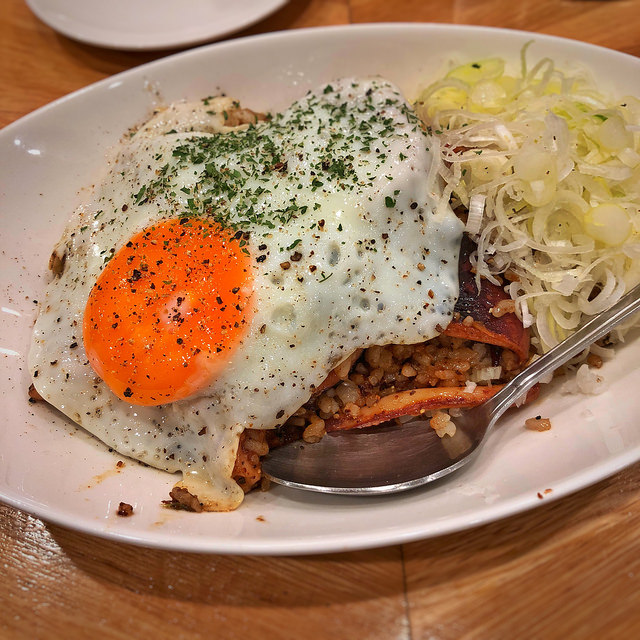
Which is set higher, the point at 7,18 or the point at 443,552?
the point at 7,18

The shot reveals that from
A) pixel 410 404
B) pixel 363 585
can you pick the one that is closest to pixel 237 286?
pixel 410 404

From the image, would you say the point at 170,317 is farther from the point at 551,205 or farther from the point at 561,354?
the point at 551,205

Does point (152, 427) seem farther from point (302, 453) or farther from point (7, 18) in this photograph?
point (7, 18)

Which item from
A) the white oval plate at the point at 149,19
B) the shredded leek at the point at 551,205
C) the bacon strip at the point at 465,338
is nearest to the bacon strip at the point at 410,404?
the bacon strip at the point at 465,338

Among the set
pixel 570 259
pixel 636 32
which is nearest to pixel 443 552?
pixel 570 259

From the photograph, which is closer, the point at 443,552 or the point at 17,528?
the point at 443,552

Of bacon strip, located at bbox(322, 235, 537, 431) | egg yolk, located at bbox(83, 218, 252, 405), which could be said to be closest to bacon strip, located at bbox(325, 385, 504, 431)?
bacon strip, located at bbox(322, 235, 537, 431)

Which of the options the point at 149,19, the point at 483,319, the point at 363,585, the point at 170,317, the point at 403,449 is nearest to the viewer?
the point at 363,585
